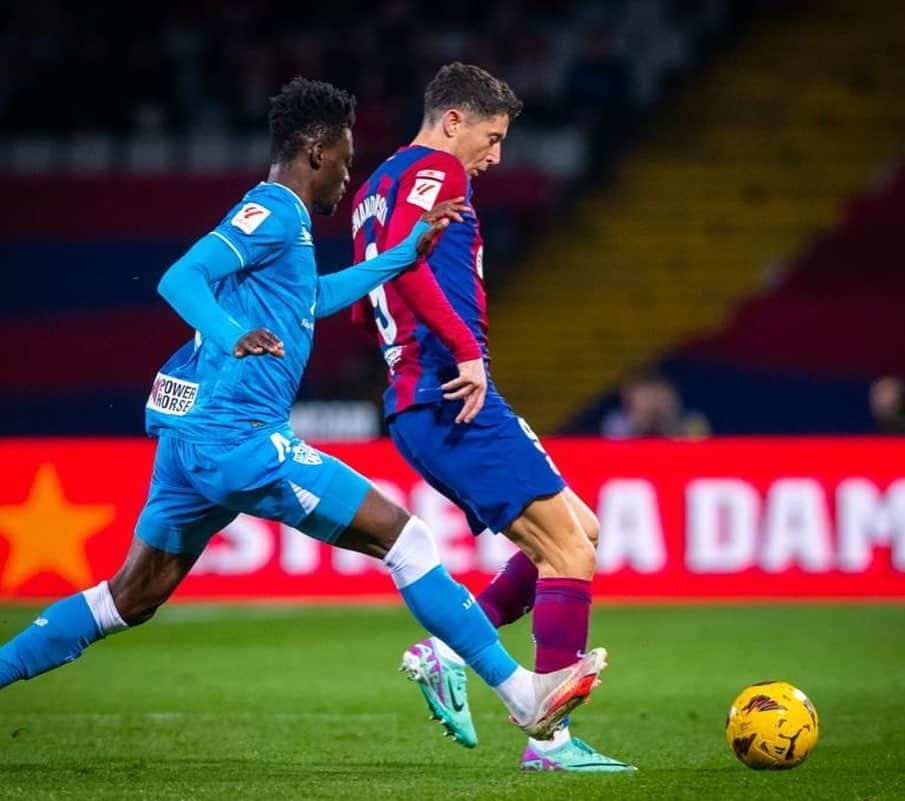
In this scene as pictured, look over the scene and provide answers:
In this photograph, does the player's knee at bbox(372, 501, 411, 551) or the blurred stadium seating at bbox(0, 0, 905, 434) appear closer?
the player's knee at bbox(372, 501, 411, 551)

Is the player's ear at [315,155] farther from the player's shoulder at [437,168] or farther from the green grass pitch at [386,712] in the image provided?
the green grass pitch at [386,712]

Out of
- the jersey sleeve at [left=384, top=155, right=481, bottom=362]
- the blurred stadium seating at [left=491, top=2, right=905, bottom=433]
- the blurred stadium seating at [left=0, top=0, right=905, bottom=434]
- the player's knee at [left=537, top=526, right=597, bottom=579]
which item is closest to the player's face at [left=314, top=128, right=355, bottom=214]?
the jersey sleeve at [left=384, top=155, right=481, bottom=362]

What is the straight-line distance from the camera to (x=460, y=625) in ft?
18.6

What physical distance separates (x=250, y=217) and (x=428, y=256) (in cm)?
74

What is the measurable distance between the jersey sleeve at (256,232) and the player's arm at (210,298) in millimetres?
25

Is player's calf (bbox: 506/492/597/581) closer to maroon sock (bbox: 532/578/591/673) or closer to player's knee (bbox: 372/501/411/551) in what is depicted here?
maroon sock (bbox: 532/578/591/673)

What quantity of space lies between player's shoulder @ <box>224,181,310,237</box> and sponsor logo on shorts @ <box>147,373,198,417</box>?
0.53 m

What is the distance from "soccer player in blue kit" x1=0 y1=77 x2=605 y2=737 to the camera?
556cm

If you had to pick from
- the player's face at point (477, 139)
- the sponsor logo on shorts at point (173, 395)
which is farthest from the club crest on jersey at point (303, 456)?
the player's face at point (477, 139)

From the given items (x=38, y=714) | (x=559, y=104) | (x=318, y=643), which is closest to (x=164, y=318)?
(x=559, y=104)

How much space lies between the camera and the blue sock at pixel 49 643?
604 cm

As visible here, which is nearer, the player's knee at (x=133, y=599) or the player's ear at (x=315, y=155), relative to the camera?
the player's ear at (x=315, y=155)

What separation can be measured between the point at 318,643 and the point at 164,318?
877 cm

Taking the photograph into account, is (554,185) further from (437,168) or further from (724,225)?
(437,168)
